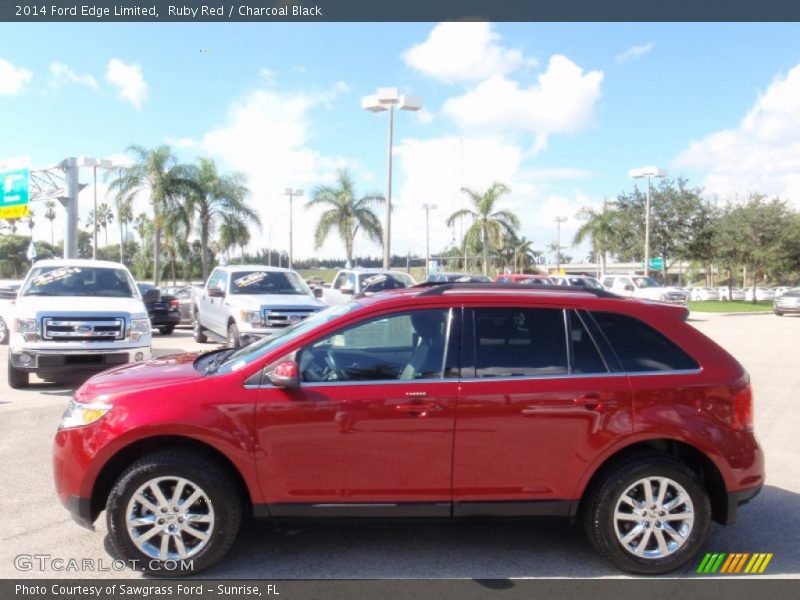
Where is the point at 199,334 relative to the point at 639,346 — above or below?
below

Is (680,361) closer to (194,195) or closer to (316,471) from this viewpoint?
(316,471)

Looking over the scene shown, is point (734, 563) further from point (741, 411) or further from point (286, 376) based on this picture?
point (286, 376)

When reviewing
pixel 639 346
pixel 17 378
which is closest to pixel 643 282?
pixel 17 378

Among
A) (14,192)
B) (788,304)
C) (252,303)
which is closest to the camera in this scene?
(252,303)

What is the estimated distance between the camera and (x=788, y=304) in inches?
1227

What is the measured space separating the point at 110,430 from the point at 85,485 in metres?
0.37

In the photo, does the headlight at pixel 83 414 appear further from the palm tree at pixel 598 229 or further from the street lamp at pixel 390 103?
the palm tree at pixel 598 229

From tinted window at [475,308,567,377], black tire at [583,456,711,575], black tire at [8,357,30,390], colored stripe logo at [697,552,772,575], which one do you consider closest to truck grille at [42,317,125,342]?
Answer: black tire at [8,357,30,390]

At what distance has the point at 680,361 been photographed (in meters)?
4.18

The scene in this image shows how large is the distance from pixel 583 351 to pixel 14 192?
34282 mm

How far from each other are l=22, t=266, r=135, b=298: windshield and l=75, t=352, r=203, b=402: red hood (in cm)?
657

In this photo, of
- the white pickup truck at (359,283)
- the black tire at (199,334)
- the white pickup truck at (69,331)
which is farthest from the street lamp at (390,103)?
the white pickup truck at (69,331)

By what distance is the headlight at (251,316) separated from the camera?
40.7 feet
